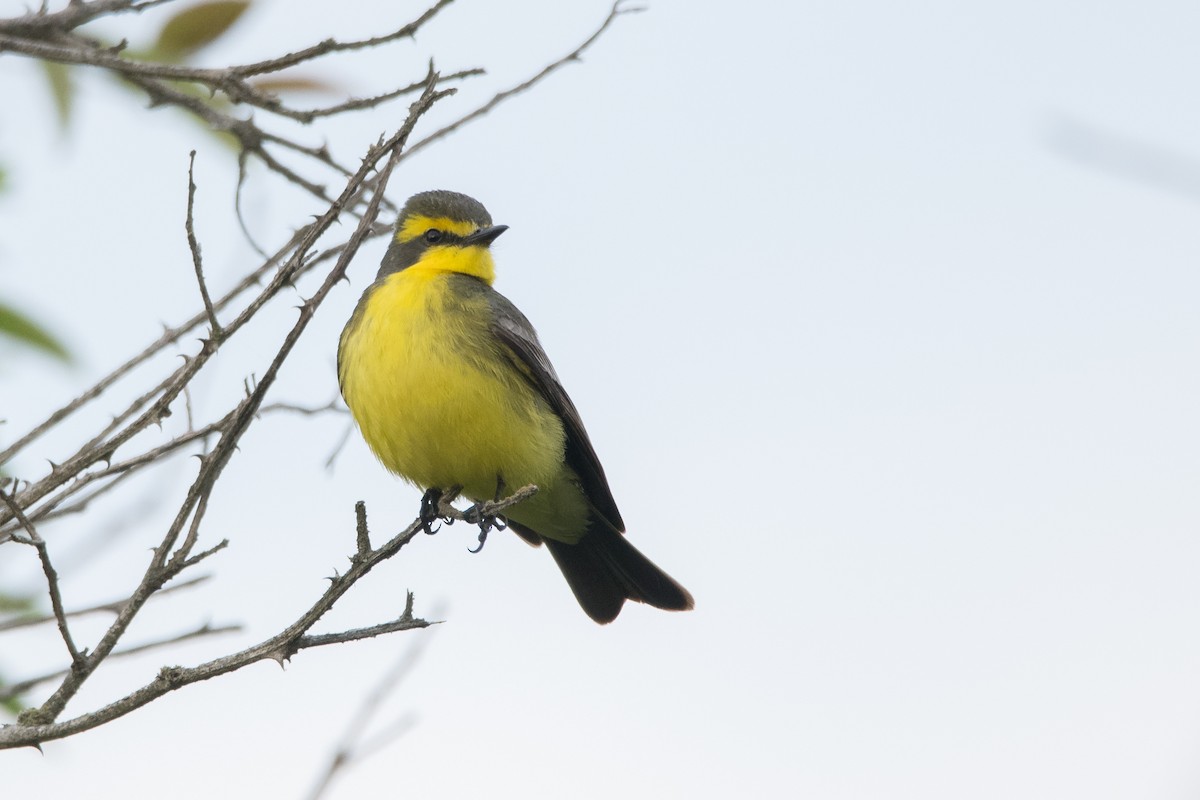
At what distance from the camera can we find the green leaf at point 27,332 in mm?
3456

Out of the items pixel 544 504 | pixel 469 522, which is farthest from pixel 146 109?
pixel 544 504

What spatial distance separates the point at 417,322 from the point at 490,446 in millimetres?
581

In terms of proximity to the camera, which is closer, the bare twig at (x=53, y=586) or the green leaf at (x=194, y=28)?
the bare twig at (x=53, y=586)

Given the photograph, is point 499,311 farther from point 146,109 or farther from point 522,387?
point 146,109

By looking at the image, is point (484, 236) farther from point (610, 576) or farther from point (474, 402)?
point (610, 576)

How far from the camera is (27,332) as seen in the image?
3486 mm

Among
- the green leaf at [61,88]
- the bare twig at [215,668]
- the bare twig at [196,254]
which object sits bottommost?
the bare twig at [215,668]

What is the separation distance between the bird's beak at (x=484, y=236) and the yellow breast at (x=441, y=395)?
0.52m

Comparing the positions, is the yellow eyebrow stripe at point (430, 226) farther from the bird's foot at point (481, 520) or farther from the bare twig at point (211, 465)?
the bare twig at point (211, 465)

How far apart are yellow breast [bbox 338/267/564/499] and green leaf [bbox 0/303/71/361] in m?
1.86

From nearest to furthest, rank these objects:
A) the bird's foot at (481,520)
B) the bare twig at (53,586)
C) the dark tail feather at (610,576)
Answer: the bare twig at (53,586) < the bird's foot at (481,520) < the dark tail feather at (610,576)

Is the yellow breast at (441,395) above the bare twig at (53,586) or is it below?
above

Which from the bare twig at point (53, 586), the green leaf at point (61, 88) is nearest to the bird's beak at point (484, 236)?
the green leaf at point (61, 88)

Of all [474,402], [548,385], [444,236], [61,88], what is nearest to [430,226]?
[444,236]
